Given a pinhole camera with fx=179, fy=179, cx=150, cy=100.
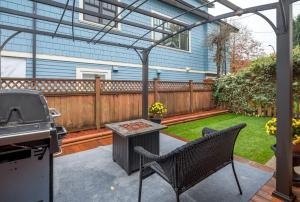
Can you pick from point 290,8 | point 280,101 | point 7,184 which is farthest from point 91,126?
point 290,8

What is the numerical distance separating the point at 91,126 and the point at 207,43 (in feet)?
28.8

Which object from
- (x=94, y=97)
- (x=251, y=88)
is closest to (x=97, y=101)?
(x=94, y=97)

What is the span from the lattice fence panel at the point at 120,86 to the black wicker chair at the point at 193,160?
3.78m

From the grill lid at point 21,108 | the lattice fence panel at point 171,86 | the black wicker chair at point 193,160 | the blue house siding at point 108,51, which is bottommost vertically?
the black wicker chair at point 193,160

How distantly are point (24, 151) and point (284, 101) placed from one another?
300cm

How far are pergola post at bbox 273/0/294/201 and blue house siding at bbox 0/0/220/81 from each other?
19.4 ft

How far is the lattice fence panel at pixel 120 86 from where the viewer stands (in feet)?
18.8

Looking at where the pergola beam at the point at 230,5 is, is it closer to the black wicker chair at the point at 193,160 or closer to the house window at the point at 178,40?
the black wicker chair at the point at 193,160

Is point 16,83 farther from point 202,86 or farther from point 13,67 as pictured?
point 202,86

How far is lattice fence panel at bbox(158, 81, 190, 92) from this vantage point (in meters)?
7.32

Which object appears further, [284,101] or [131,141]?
[131,141]

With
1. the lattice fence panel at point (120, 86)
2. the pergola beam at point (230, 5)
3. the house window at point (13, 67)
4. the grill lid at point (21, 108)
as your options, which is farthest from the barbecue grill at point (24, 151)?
the house window at point (13, 67)

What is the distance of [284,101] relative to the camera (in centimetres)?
Answer: 222

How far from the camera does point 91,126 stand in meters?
5.43
